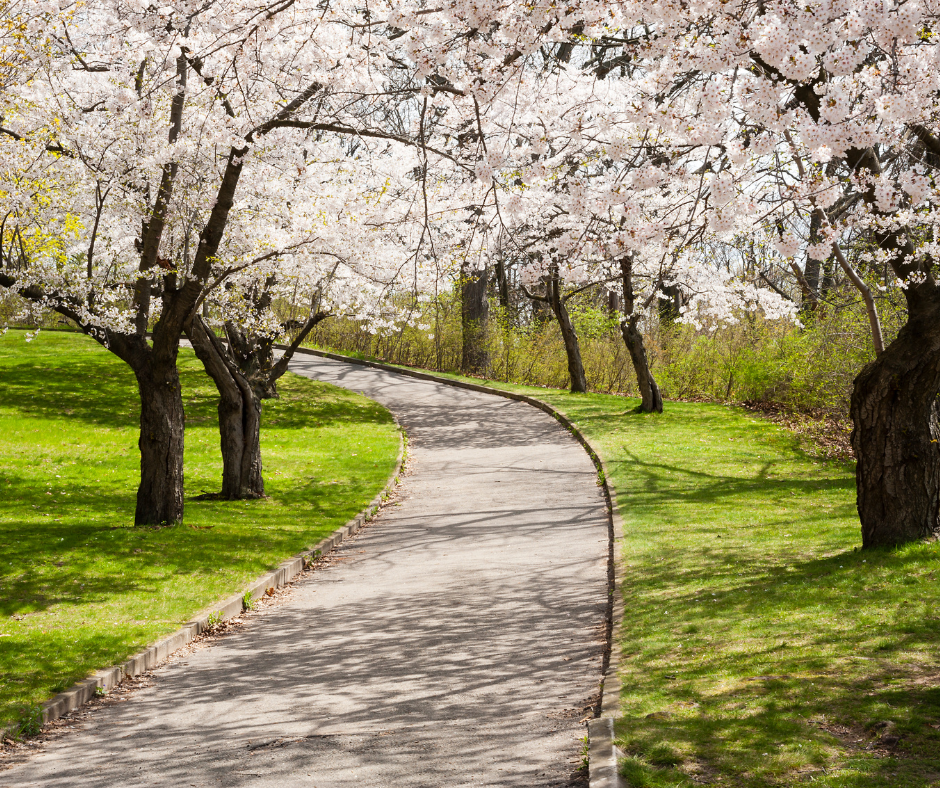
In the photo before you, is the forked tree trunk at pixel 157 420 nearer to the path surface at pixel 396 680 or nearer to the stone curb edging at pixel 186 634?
the stone curb edging at pixel 186 634

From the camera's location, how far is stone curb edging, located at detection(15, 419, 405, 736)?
6016 mm

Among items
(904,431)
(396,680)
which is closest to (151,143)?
(396,680)

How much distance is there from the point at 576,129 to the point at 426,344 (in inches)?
1019

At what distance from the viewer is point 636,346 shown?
21906 millimetres

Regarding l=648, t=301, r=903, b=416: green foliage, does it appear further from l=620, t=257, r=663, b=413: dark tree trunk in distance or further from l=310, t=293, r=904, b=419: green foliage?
l=620, t=257, r=663, b=413: dark tree trunk in distance

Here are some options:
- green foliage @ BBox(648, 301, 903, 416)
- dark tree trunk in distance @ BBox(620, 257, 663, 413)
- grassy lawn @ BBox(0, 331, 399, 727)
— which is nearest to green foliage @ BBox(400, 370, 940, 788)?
grassy lawn @ BBox(0, 331, 399, 727)

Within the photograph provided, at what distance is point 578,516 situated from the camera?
40.2ft

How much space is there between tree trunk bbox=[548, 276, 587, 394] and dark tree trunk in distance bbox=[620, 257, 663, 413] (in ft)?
12.9

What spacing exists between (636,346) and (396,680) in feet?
54.3

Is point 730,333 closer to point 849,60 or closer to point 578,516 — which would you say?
point 578,516

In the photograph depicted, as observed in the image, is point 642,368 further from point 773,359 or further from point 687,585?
point 687,585

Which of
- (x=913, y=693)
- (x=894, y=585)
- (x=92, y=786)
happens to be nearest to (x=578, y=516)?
(x=894, y=585)

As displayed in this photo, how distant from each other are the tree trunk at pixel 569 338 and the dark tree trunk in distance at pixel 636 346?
3921mm

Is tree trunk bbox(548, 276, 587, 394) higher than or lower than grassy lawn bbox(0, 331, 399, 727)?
higher
